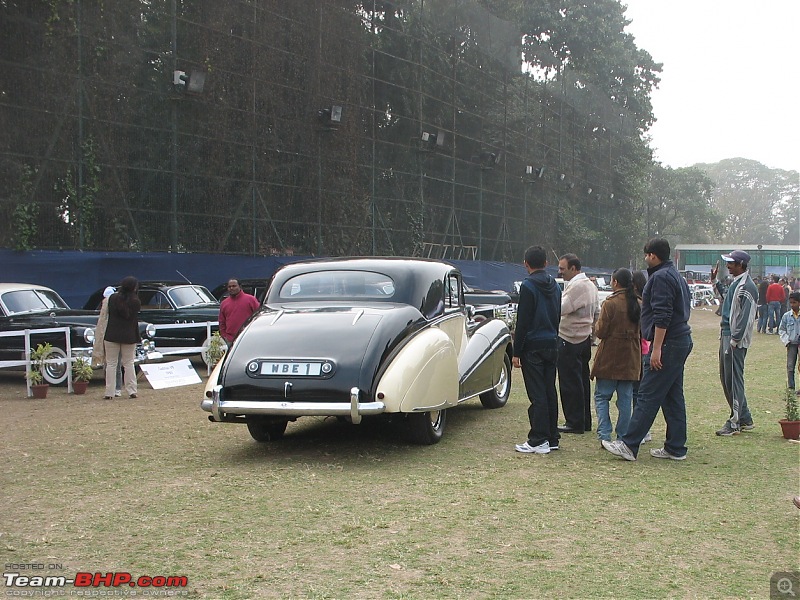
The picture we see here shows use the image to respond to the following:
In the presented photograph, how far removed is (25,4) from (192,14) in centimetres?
→ 536

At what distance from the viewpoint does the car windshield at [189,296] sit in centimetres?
1708

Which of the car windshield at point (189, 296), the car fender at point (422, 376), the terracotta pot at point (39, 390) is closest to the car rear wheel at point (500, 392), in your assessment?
the car fender at point (422, 376)

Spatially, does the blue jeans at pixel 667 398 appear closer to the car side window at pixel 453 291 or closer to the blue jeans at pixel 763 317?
the car side window at pixel 453 291

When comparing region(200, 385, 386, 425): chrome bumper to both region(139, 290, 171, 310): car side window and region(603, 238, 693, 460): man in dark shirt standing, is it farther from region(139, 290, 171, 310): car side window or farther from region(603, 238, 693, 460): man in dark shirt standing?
region(139, 290, 171, 310): car side window

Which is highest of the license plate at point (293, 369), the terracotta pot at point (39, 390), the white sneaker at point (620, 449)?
the license plate at point (293, 369)

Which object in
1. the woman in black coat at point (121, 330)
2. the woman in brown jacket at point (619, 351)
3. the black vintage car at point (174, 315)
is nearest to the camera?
the woman in brown jacket at point (619, 351)

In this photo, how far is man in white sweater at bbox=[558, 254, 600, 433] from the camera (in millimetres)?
9367

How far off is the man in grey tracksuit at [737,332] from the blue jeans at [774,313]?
19175 mm

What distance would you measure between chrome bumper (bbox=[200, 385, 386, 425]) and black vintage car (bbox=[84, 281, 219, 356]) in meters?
8.41

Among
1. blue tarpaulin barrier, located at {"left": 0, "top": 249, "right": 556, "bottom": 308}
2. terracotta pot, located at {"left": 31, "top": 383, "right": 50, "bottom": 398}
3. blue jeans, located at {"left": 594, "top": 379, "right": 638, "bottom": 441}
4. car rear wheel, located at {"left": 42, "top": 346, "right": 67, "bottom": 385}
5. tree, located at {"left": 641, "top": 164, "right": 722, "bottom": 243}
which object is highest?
tree, located at {"left": 641, "top": 164, "right": 722, "bottom": 243}

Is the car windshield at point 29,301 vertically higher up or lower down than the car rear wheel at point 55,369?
higher up

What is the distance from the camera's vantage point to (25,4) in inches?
797

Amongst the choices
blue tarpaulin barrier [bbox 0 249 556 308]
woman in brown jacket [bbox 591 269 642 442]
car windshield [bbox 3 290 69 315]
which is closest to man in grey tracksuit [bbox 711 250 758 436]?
woman in brown jacket [bbox 591 269 642 442]

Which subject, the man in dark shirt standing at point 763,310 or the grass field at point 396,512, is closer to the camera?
the grass field at point 396,512
